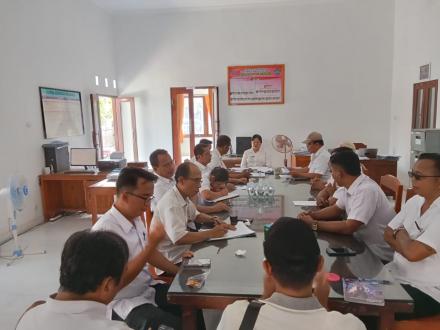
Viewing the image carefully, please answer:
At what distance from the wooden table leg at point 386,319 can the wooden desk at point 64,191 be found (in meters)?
4.06

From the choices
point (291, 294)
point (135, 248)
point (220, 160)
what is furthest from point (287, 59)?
point (291, 294)

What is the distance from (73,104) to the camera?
5.38 metres

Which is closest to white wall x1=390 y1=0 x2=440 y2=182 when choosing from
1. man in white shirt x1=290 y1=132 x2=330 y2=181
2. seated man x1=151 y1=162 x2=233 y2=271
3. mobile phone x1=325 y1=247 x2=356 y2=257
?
man in white shirt x1=290 y1=132 x2=330 y2=181

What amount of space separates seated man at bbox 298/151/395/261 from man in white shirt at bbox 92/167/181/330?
3.03ft

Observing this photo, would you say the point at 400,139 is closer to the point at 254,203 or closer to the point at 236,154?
the point at 236,154

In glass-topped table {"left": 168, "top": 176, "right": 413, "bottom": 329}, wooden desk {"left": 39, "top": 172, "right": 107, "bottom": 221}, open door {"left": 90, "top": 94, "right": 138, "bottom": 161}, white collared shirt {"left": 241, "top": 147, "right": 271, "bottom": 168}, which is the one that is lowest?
wooden desk {"left": 39, "top": 172, "right": 107, "bottom": 221}

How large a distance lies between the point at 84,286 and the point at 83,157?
437cm

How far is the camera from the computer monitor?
4.93m

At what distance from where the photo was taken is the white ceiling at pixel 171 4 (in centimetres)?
612

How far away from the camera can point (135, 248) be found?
167 cm

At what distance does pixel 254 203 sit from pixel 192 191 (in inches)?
30.8

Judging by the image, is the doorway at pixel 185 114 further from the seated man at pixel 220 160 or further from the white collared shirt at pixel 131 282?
the white collared shirt at pixel 131 282

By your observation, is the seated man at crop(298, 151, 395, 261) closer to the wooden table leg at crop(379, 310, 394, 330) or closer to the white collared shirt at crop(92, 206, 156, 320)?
the wooden table leg at crop(379, 310, 394, 330)

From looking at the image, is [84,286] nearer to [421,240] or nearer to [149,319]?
[149,319]
